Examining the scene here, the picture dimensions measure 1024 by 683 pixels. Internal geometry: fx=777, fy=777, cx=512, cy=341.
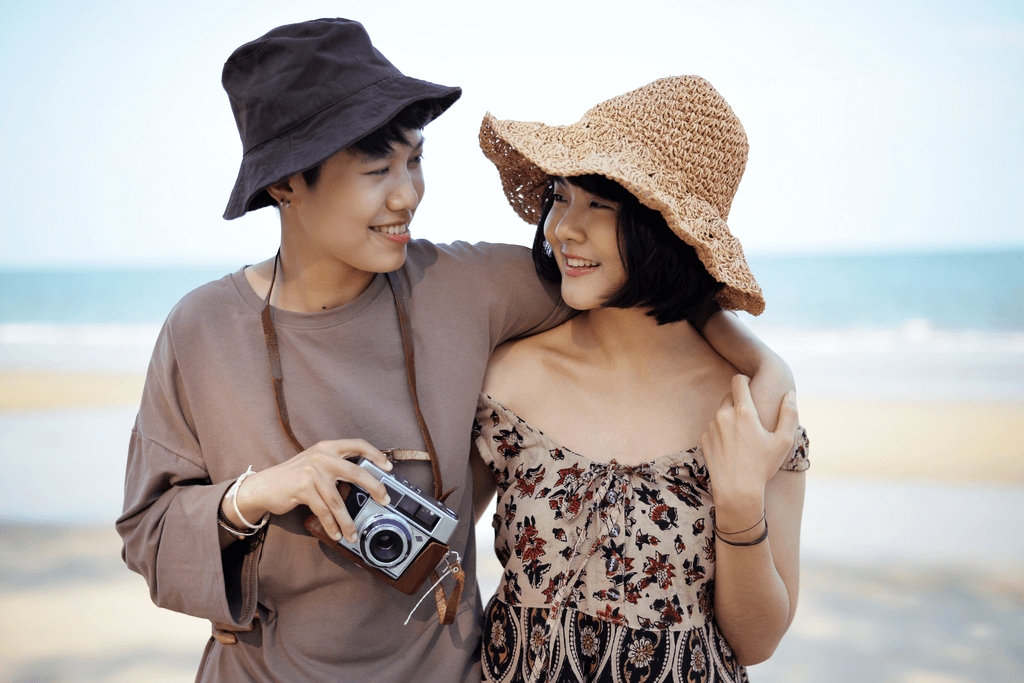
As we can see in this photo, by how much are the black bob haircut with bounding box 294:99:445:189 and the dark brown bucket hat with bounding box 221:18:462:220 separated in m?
0.04

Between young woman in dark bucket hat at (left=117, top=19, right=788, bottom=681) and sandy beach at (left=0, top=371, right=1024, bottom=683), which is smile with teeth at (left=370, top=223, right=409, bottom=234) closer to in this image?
young woman in dark bucket hat at (left=117, top=19, right=788, bottom=681)

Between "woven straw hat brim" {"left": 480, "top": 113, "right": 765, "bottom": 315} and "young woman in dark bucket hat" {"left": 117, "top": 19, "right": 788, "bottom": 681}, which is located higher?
"woven straw hat brim" {"left": 480, "top": 113, "right": 765, "bottom": 315}

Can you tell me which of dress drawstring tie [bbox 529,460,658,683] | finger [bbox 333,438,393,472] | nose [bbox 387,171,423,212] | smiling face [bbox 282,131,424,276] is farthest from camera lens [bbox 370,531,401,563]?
nose [bbox 387,171,423,212]

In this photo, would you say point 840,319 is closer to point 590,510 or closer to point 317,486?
point 590,510

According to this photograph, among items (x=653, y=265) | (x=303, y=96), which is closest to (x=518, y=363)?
(x=653, y=265)

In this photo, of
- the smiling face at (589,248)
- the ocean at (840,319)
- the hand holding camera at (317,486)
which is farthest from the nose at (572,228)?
the ocean at (840,319)

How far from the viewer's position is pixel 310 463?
1189 millimetres

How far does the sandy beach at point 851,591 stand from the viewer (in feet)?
9.87

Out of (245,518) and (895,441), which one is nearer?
(245,518)

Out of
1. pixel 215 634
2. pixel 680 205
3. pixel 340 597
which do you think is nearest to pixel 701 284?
pixel 680 205

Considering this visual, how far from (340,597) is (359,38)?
Result: 969 millimetres

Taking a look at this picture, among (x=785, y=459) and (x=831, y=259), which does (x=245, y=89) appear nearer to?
(x=785, y=459)

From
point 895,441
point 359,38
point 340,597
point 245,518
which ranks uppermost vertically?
point 359,38

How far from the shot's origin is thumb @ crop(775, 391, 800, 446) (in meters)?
1.40
